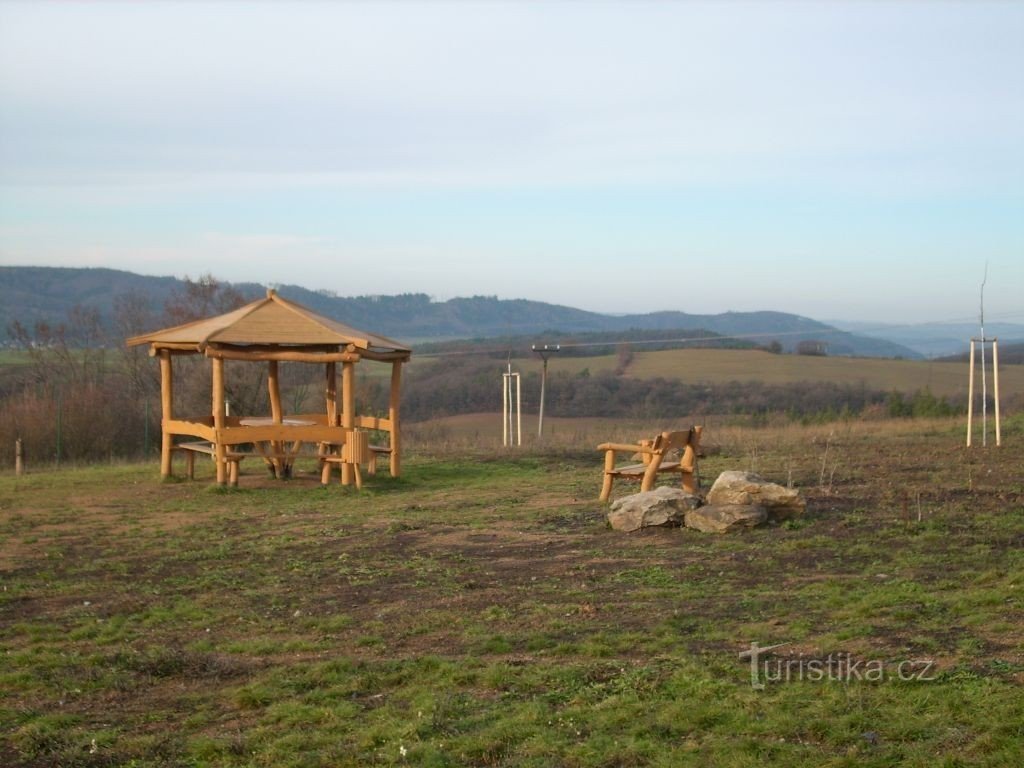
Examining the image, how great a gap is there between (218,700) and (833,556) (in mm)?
4910

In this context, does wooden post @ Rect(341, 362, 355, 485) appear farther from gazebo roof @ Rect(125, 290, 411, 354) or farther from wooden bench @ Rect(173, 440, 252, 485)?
wooden bench @ Rect(173, 440, 252, 485)

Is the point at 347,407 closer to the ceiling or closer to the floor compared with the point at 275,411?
closer to the ceiling

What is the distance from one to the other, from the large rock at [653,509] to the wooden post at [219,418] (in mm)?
6570

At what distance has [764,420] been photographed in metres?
26.1

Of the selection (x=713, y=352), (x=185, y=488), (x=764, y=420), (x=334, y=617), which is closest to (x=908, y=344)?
(x=713, y=352)

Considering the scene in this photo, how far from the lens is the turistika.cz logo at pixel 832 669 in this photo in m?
5.03

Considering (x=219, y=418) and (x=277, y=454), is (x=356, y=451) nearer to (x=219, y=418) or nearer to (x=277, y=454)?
(x=277, y=454)

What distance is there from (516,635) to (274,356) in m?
9.48

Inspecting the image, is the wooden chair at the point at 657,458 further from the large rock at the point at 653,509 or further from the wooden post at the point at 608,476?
the large rock at the point at 653,509

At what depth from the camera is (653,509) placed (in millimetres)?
9812

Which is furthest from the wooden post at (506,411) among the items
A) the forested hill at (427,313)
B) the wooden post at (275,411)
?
the forested hill at (427,313)

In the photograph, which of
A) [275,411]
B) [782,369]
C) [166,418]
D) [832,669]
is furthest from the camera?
[782,369]

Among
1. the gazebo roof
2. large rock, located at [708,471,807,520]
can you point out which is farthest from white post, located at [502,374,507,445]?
large rock, located at [708,471,807,520]

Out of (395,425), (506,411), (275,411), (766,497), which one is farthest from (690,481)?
(506,411)
